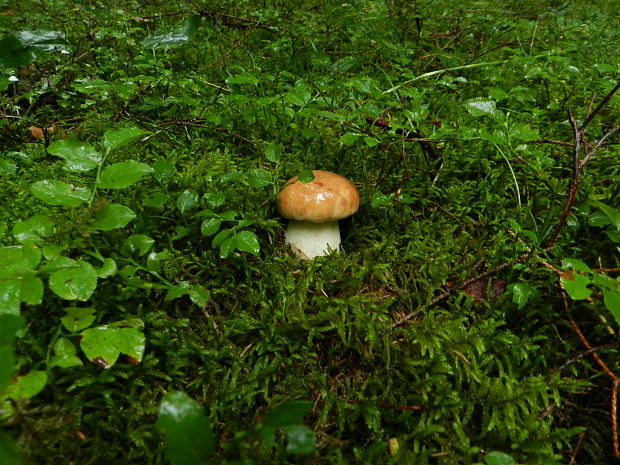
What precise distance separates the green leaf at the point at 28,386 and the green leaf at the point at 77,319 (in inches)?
8.1

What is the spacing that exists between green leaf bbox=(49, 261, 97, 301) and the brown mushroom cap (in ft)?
3.48

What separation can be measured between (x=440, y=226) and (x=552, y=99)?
1708 millimetres

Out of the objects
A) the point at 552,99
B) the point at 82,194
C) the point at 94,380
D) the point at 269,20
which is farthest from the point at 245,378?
the point at 269,20

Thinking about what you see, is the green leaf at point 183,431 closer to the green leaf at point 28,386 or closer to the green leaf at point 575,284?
the green leaf at point 28,386

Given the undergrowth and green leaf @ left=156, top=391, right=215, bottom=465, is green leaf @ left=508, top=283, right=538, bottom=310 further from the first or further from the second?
green leaf @ left=156, top=391, right=215, bottom=465

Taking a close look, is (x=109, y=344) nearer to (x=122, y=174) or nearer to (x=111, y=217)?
(x=111, y=217)

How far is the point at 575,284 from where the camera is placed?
4.48ft

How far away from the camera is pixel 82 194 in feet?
4.62

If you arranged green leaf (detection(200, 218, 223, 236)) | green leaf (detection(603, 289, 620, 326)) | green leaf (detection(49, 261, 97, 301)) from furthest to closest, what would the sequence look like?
1. green leaf (detection(200, 218, 223, 236))
2. green leaf (detection(603, 289, 620, 326))
3. green leaf (detection(49, 261, 97, 301))

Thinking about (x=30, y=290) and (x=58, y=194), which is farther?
(x=58, y=194)

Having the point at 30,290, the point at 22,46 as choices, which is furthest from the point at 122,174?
the point at 22,46

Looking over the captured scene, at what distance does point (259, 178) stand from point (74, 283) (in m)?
1.01

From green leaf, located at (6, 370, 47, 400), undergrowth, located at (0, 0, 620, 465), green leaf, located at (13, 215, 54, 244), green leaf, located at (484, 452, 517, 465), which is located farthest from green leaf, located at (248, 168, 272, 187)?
green leaf, located at (484, 452, 517, 465)

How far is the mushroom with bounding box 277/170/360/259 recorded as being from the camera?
6.58 feet
